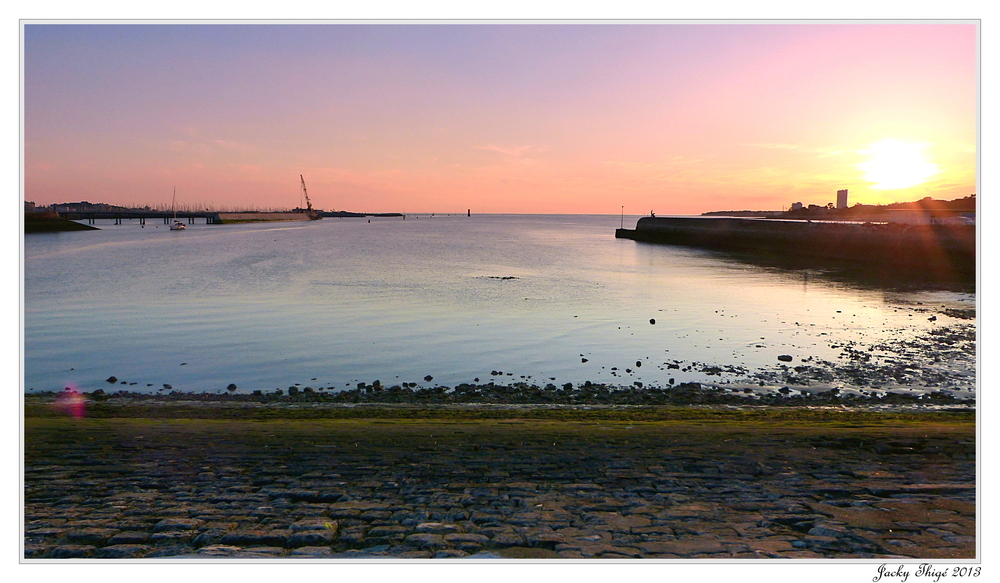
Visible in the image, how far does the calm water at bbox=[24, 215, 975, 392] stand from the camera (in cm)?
1467

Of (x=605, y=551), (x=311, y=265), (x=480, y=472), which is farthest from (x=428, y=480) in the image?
(x=311, y=265)

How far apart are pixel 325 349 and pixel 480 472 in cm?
1192

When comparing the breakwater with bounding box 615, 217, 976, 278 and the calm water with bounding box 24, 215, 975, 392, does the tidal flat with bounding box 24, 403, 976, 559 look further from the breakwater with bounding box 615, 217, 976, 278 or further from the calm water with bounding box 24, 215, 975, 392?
the breakwater with bounding box 615, 217, 976, 278

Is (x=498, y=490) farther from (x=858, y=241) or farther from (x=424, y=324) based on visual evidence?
(x=858, y=241)

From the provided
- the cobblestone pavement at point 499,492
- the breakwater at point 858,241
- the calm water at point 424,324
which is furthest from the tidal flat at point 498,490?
the breakwater at point 858,241

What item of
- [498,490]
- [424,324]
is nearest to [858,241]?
[424,324]

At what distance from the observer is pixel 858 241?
49062 mm

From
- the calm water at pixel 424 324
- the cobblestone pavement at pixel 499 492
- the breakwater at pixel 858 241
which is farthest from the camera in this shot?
the breakwater at pixel 858 241

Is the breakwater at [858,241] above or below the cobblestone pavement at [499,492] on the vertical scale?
above

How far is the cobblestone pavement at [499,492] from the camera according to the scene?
15.1ft

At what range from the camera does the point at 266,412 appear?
390 inches

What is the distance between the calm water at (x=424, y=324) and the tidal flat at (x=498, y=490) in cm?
571

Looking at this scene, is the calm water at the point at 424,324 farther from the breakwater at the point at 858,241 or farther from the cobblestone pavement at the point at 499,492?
the breakwater at the point at 858,241

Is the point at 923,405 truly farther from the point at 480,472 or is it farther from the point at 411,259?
the point at 411,259
